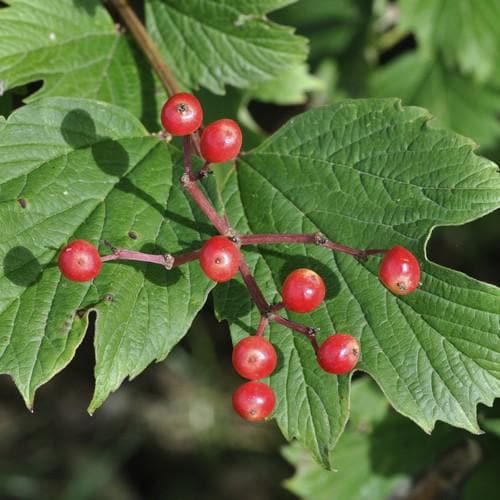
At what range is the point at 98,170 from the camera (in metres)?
2.89

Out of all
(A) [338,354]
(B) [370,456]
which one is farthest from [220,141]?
(B) [370,456]

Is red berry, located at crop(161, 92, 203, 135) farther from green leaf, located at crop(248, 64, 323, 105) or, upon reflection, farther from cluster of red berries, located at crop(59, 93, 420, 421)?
green leaf, located at crop(248, 64, 323, 105)

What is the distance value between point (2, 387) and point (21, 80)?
3650mm

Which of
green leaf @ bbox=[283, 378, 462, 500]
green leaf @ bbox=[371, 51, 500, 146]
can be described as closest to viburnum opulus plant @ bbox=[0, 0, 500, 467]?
green leaf @ bbox=[283, 378, 462, 500]

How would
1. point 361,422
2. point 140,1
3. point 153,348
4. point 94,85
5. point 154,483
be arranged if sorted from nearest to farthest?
point 153,348, point 94,85, point 140,1, point 361,422, point 154,483

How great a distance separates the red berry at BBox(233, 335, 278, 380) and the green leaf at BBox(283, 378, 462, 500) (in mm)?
2095

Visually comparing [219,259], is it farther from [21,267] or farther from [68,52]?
[68,52]

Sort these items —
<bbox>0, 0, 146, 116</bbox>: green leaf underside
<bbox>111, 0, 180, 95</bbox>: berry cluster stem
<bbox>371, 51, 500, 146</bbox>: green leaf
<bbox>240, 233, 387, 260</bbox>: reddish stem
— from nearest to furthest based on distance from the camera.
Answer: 1. <bbox>240, 233, 387, 260</bbox>: reddish stem
2. <bbox>0, 0, 146, 116</bbox>: green leaf underside
3. <bbox>111, 0, 180, 95</bbox>: berry cluster stem
4. <bbox>371, 51, 500, 146</bbox>: green leaf

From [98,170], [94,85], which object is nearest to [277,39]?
[94,85]

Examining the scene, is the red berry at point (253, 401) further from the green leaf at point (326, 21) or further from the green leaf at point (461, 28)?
the green leaf at point (326, 21)

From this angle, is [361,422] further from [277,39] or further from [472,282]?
[277,39]

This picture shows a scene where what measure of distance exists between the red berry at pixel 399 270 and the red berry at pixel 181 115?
2.46 feet

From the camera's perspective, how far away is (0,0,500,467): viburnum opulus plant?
2607 millimetres

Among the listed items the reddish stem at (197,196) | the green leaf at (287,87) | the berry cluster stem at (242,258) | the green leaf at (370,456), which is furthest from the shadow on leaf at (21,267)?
the green leaf at (370,456)
